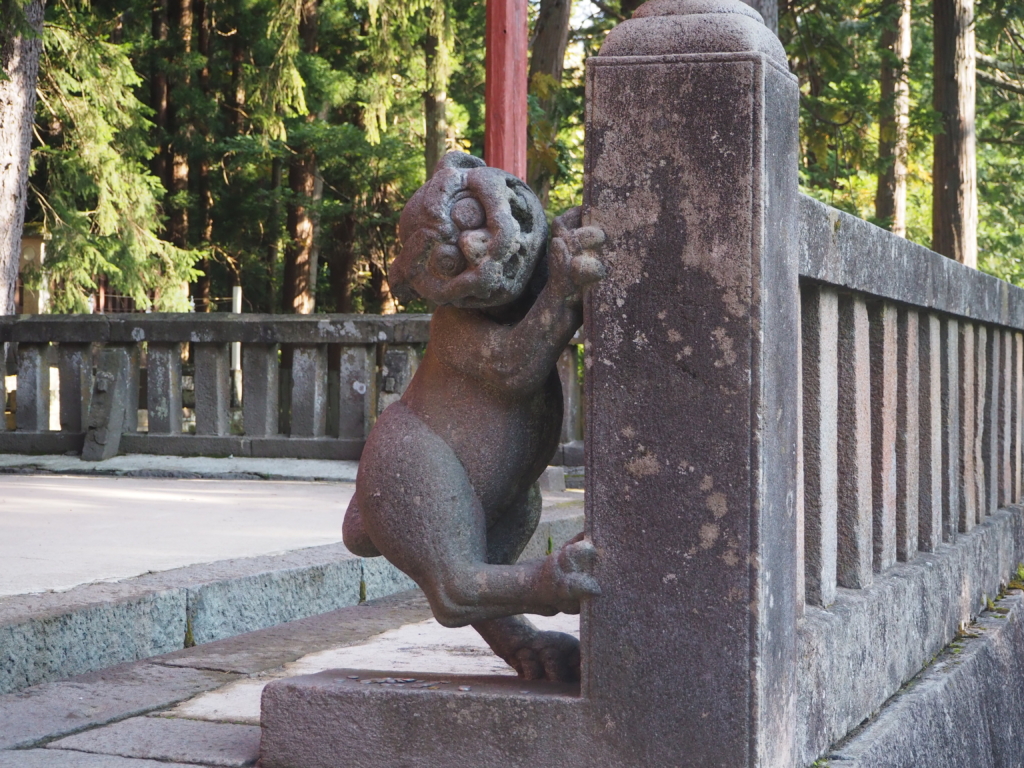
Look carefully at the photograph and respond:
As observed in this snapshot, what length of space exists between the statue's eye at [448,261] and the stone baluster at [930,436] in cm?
179

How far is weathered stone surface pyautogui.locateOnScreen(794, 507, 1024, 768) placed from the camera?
219 cm

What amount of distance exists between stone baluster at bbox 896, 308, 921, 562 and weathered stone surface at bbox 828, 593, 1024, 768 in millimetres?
321

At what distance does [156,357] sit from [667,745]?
7117 mm

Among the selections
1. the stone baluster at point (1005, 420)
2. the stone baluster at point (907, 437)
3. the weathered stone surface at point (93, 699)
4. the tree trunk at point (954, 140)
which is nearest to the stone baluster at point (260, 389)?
the weathered stone surface at point (93, 699)

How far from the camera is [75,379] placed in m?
8.67

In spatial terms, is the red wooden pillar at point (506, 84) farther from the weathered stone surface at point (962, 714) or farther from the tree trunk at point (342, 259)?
the tree trunk at point (342, 259)

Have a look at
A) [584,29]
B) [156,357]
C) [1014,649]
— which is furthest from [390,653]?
[584,29]

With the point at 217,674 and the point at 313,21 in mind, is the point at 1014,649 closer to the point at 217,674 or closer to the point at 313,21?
the point at 217,674

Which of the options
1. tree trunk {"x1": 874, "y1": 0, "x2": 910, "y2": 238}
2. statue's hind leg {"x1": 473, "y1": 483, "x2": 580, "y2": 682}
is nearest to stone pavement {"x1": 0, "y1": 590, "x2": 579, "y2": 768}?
statue's hind leg {"x1": 473, "y1": 483, "x2": 580, "y2": 682}

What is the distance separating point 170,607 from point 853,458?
2130 millimetres

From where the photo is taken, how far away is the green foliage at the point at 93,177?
1666 cm

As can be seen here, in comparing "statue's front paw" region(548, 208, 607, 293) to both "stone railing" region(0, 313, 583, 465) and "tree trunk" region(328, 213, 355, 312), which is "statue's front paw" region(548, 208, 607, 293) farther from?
"tree trunk" region(328, 213, 355, 312)

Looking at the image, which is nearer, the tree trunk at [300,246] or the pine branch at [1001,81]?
the pine branch at [1001,81]

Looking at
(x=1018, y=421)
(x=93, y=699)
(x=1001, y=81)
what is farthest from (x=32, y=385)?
(x=1001, y=81)
